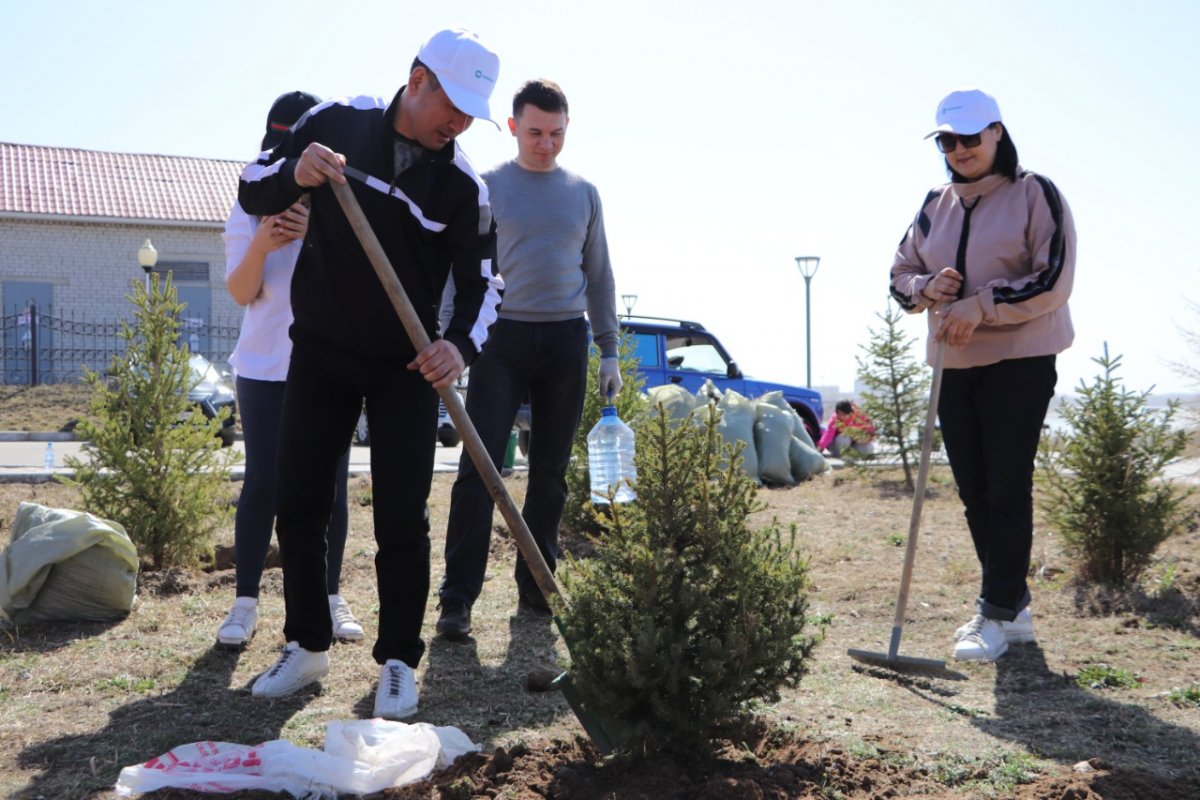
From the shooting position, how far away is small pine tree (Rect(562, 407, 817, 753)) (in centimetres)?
253

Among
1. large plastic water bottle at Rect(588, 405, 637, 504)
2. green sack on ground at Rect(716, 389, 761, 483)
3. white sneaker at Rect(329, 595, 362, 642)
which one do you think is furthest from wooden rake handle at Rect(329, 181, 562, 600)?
green sack on ground at Rect(716, 389, 761, 483)

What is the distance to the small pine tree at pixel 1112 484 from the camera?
5285mm

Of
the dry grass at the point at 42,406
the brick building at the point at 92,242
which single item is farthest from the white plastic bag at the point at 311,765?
the brick building at the point at 92,242

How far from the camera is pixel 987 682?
3797mm

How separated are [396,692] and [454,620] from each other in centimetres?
99

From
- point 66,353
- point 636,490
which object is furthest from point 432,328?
point 66,353

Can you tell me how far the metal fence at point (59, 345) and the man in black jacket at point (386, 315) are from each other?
Answer: 22.0 metres

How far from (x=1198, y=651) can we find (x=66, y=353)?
1010 inches

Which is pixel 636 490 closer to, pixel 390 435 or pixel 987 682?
pixel 390 435

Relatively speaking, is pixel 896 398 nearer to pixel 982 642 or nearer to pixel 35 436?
pixel 982 642

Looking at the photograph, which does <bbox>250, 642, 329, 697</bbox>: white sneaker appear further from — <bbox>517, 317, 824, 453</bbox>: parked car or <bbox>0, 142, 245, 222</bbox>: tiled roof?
<bbox>0, 142, 245, 222</bbox>: tiled roof

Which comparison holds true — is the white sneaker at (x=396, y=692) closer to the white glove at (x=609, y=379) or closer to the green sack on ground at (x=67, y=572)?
the green sack on ground at (x=67, y=572)

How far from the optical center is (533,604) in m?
4.77

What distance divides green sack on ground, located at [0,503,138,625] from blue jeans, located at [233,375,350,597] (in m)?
0.65
